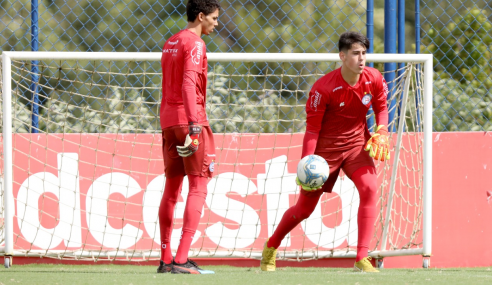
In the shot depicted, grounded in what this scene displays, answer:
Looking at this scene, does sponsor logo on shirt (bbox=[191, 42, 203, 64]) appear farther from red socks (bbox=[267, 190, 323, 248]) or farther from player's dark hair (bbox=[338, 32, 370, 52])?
red socks (bbox=[267, 190, 323, 248])

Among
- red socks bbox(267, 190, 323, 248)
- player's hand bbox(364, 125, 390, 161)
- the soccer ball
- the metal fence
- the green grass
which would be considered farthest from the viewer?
the metal fence

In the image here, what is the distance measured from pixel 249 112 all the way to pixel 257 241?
1015mm

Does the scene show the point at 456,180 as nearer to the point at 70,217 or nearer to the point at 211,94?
the point at 211,94

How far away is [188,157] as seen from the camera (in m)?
4.24

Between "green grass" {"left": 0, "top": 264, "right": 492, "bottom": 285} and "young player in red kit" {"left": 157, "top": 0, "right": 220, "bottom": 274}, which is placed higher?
"young player in red kit" {"left": 157, "top": 0, "right": 220, "bottom": 274}

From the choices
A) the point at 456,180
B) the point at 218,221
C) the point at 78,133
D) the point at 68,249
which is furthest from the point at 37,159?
the point at 456,180

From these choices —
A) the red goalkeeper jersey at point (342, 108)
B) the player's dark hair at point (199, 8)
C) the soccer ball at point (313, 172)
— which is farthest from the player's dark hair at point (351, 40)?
the player's dark hair at point (199, 8)

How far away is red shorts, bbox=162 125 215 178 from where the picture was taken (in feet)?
13.9

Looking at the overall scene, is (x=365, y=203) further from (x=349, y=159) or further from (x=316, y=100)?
(x=316, y=100)

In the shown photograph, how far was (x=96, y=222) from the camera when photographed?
212 inches

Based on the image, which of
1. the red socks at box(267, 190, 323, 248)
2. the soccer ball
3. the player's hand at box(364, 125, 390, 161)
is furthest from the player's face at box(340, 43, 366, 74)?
the red socks at box(267, 190, 323, 248)

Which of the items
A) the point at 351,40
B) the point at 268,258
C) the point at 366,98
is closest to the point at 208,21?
the point at 351,40

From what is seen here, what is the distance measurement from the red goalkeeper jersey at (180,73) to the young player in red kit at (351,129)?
2.16 feet

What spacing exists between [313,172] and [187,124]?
77cm
